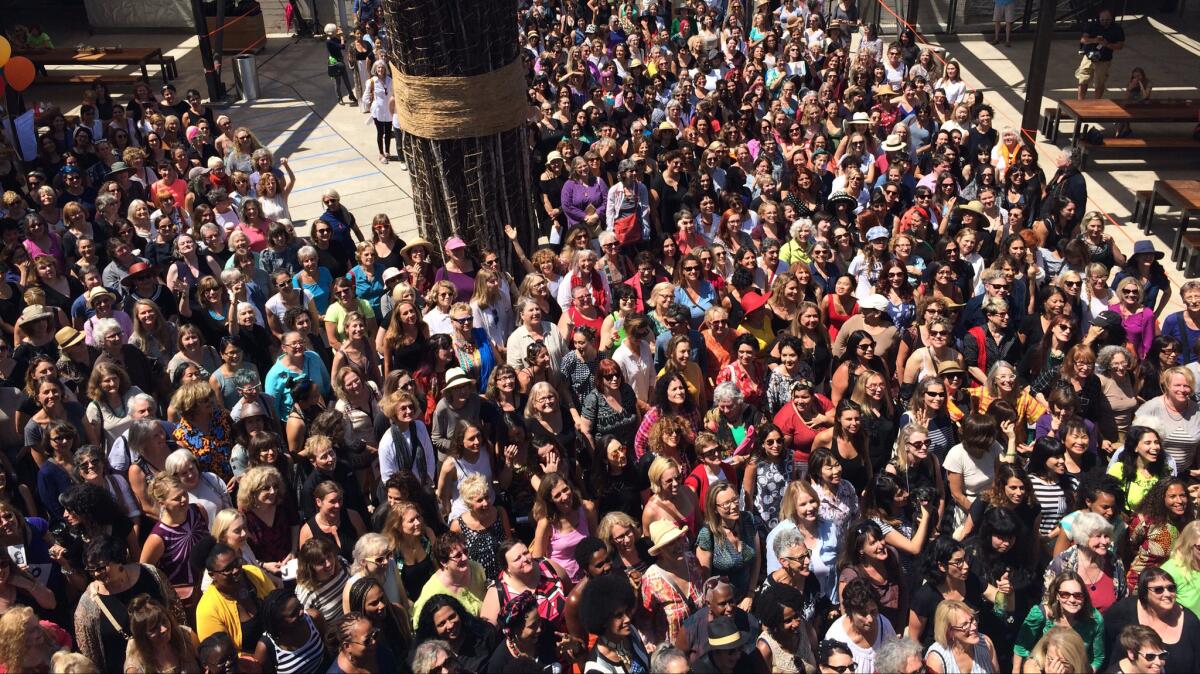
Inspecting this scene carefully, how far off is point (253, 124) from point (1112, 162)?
11798 mm

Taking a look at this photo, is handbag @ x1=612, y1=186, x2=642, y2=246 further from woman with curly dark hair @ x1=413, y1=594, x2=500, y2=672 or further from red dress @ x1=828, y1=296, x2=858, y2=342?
woman with curly dark hair @ x1=413, y1=594, x2=500, y2=672

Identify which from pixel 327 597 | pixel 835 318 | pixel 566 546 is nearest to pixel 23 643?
pixel 327 597

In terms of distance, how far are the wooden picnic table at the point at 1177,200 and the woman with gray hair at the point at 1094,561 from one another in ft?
22.1

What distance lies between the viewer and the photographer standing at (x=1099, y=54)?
15.0m

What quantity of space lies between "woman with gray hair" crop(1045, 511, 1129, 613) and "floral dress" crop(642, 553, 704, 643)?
1.74m

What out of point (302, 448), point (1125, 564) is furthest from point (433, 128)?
point (1125, 564)

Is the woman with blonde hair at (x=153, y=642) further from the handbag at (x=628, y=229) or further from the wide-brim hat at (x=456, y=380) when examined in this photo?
the handbag at (x=628, y=229)

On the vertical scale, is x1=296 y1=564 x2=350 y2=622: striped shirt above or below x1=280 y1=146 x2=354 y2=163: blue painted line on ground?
above

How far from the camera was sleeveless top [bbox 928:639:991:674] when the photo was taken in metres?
4.69

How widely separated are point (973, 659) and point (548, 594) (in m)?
1.83

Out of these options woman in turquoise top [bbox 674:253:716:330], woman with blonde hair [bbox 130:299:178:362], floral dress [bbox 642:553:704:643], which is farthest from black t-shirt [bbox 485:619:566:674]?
A: woman with blonde hair [bbox 130:299:178:362]

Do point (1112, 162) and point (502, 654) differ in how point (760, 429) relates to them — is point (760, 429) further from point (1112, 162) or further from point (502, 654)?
point (1112, 162)

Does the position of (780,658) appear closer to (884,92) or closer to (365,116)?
(884,92)

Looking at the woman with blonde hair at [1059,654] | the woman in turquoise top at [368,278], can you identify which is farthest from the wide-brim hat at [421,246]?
the woman with blonde hair at [1059,654]
